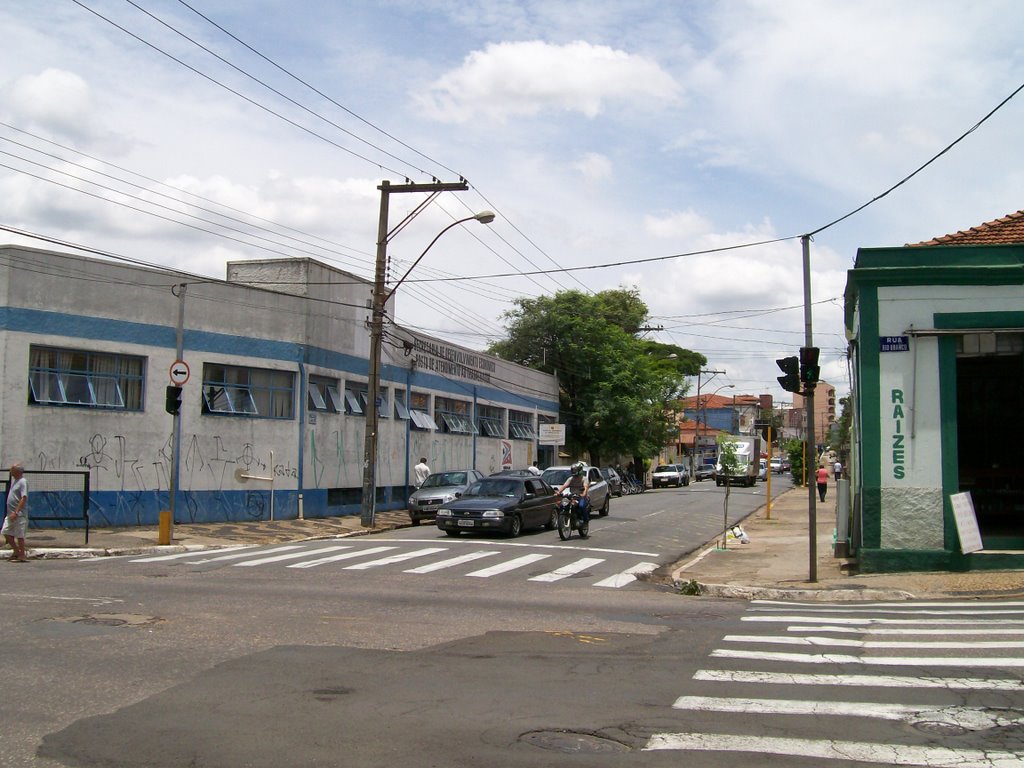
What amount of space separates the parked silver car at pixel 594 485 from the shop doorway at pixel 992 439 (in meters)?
10.7

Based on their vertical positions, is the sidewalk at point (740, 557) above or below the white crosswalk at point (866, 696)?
below

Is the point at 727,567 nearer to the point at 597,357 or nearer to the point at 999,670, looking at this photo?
the point at 999,670

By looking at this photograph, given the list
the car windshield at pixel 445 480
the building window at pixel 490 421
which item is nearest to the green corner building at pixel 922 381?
the car windshield at pixel 445 480

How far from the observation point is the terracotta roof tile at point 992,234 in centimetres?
1812

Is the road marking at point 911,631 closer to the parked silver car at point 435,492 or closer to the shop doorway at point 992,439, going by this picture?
Answer: the shop doorway at point 992,439

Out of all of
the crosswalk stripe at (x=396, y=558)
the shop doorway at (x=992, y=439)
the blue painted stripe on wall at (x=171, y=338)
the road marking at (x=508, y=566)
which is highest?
the blue painted stripe on wall at (x=171, y=338)

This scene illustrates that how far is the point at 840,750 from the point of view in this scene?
240 inches

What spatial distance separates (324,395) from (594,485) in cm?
871

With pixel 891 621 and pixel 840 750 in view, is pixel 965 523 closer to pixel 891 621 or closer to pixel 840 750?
pixel 891 621

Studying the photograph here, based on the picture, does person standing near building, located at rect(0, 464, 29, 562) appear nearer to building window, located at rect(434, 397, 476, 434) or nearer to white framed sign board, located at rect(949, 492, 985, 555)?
white framed sign board, located at rect(949, 492, 985, 555)

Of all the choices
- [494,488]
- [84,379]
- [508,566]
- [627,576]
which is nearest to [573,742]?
[627,576]

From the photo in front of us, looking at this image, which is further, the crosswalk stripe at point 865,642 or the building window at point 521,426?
the building window at point 521,426

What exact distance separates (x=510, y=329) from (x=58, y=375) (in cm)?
3635

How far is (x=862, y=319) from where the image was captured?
1644 cm
